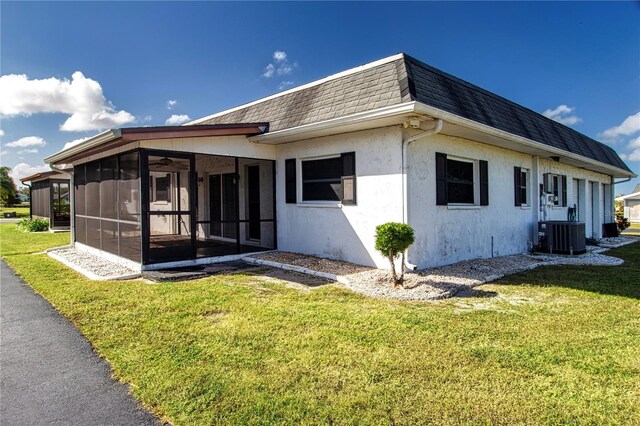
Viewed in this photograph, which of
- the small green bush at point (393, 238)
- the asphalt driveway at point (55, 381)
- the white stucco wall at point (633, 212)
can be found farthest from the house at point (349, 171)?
the white stucco wall at point (633, 212)

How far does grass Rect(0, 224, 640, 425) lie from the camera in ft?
8.19

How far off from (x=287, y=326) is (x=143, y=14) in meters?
9.65

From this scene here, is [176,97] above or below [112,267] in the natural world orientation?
above

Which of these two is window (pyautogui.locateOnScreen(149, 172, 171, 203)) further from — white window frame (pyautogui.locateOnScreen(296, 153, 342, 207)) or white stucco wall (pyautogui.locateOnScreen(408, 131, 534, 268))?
white stucco wall (pyautogui.locateOnScreen(408, 131, 534, 268))

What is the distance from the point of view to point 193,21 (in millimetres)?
10508

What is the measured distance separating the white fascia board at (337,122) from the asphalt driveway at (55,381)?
17.0 feet

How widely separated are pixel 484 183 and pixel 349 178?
3.64 meters

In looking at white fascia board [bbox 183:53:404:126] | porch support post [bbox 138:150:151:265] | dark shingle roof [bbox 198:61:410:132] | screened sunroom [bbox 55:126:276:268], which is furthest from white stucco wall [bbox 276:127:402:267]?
porch support post [bbox 138:150:151:265]

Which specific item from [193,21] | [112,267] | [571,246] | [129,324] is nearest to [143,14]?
[193,21]

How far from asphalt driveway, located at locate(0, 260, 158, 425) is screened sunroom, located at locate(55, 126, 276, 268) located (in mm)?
3136

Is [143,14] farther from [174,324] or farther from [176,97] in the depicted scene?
[174,324]

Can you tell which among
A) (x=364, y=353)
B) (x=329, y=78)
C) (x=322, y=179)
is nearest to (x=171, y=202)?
(x=322, y=179)

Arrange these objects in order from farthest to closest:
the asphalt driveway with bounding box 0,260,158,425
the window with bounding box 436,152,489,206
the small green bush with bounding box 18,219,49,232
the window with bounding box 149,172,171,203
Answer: the small green bush with bounding box 18,219,49,232
the window with bounding box 149,172,171,203
the window with bounding box 436,152,489,206
the asphalt driveway with bounding box 0,260,158,425

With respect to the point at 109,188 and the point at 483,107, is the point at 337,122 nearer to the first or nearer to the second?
the point at 483,107
